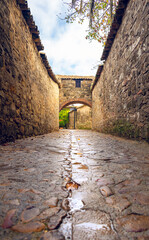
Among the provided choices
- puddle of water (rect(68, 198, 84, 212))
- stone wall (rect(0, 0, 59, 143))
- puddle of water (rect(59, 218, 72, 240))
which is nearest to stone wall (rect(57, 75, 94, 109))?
stone wall (rect(0, 0, 59, 143))

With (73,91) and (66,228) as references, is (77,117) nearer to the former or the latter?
(73,91)

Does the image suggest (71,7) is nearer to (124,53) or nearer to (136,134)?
(124,53)

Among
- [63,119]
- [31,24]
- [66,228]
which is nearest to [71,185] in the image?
[66,228]

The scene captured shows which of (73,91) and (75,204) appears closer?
(75,204)

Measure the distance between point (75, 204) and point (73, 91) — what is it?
1322cm

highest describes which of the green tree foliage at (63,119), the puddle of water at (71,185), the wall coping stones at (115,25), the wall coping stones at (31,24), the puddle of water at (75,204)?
the wall coping stones at (115,25)

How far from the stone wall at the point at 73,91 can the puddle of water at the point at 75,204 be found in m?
12.6

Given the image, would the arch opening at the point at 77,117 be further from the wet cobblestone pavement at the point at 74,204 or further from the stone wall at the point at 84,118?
the wet cobblestone pavement at the point at 74,204

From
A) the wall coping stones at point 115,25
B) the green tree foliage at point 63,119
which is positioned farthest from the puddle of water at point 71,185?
the green tree foliage at point 63,119

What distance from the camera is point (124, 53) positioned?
12.7 ft

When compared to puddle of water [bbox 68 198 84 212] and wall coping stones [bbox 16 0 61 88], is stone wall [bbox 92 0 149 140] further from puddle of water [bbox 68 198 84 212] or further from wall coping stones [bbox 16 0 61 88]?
wall coping stones [bbox 16 0 61 88]

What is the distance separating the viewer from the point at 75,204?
71cm

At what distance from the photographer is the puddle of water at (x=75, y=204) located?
2.22 feet

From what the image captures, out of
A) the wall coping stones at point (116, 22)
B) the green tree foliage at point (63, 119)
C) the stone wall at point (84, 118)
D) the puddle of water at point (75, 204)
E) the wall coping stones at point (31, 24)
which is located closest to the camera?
the puddle of water at point (75, 204)
